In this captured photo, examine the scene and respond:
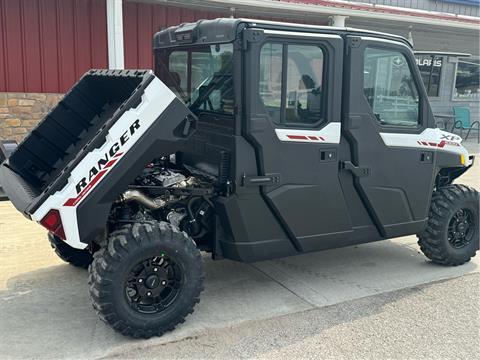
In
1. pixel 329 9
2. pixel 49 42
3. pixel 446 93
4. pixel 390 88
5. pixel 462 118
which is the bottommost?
pixel 462 118

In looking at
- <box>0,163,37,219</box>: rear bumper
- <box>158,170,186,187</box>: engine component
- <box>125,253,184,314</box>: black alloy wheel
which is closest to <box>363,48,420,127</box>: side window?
<box>158,170,186,187</box>: engine component

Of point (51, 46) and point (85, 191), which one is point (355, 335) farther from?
point (51, 46)

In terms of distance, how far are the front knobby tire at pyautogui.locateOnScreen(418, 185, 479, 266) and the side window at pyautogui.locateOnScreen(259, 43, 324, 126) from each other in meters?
1.72

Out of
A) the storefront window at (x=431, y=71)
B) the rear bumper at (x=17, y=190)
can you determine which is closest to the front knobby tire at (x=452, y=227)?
the rear bumper at (x=17, y=190)

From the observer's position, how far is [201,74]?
4359 mm

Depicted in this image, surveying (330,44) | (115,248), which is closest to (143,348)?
(115,248)

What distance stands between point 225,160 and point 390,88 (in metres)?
1.63

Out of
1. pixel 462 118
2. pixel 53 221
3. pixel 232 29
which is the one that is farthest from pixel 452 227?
pixel 462 118

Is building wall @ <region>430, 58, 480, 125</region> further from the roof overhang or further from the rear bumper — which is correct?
the rear bumper

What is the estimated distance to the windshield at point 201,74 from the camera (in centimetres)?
394

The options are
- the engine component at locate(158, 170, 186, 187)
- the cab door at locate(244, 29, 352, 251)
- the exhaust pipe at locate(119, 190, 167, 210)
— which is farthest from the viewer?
the engine component at locate(158, 170, 186, 187)

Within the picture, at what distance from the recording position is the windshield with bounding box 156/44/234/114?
12.9 ft

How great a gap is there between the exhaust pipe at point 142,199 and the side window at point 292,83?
3.47ft

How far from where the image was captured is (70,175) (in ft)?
10.7
